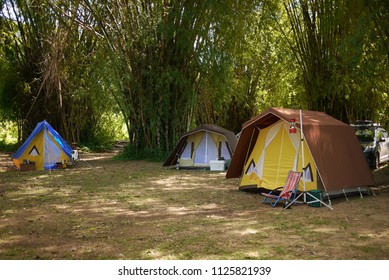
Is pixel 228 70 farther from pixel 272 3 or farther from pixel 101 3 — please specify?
pixel 101 3

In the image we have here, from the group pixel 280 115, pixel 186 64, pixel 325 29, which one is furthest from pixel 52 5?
pixel 280 115

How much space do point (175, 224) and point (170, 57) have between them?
30.7 feet

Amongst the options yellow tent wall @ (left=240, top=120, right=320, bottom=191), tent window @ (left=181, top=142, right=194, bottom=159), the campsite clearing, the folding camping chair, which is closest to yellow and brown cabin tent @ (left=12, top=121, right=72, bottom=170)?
the campsite clearing

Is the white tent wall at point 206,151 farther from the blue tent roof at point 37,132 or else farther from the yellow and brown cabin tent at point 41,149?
the yellow and brown cabin tent at point 41,149

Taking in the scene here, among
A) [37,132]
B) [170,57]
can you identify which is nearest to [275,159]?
[170,57]

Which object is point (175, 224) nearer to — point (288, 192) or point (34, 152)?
point (288, 192)

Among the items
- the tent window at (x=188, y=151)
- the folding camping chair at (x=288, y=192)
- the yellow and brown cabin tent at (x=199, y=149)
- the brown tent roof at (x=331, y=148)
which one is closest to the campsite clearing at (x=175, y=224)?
the folding camping chair at (x=288, y=192)

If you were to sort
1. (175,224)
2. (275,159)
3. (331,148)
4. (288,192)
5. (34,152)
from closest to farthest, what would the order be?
(175,224) < (288,192) < (331,148) < (275,159) < (34,152)

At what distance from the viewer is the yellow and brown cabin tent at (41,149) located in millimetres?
12188

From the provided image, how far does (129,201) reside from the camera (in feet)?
23.8

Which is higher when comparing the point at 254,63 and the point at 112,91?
the point at 254,63

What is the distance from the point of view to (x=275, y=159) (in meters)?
8.03

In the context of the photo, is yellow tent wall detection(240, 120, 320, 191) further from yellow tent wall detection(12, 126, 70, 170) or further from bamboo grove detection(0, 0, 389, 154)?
yellow tent wall detection(12, 126, 70, 170)

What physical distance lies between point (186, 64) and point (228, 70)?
1648 millimetres
